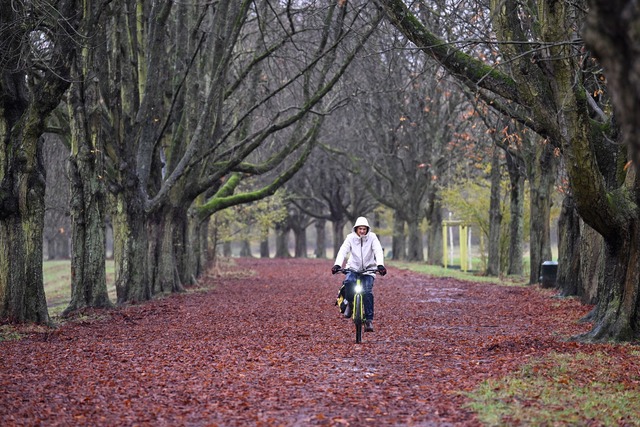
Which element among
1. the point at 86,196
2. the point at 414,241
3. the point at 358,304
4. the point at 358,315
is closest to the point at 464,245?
the point at 414,241

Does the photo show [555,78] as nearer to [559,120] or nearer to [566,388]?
[559,120]

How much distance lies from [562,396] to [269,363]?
4027 mm

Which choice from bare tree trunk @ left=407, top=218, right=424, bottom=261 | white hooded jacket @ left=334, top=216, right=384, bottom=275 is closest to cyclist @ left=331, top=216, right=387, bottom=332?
white hooded jacket @ left=334, top=216, right=384, bottom=275

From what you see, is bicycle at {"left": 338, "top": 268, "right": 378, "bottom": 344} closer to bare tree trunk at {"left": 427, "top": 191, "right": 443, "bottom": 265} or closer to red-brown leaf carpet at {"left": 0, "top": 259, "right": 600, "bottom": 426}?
red-brown leaf carpet at {"left": 0, "top": 259, "right": 600, "bottom": 426}

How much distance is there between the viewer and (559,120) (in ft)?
38.1

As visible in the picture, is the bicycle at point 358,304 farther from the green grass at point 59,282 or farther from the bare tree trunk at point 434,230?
the bare tree trunk at point 434,230

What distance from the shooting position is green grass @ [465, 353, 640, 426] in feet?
23.7

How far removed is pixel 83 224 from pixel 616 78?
50.1 ft

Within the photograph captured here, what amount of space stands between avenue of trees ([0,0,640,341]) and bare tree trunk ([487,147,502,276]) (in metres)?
0.09

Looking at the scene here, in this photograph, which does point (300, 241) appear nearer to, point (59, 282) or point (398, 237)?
point (398, 237)

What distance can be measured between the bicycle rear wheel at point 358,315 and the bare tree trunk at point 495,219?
18.4 metres

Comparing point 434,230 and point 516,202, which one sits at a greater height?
point 516,202

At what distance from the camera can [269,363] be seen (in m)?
10.9

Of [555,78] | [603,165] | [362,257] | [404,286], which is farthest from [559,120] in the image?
[404,286]
